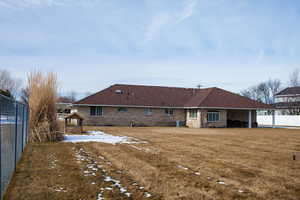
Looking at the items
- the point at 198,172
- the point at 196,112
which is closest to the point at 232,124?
the point at 196,112

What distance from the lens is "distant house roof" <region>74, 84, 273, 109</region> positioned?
2855 cm

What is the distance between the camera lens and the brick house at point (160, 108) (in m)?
28.1

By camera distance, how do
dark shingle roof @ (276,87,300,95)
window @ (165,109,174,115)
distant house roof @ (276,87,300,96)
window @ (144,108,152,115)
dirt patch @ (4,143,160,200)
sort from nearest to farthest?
dirt patch @ (4,143,160,200) → window @ (144,108,152,115) → window @ (165,109,174,115) → distant house roof @ (276,87,300,96) → dark shingle roof @ (276,87,300,95)

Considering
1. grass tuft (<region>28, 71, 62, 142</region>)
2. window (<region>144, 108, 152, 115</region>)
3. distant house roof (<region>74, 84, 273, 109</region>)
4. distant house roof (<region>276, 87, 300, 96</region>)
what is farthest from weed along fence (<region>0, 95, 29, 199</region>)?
distant house roof (<region>276, 87, 300, 96</region>)

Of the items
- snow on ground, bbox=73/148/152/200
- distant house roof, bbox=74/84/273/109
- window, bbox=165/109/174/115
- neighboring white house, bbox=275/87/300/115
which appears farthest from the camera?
neighboring white house, bbox=275/87/300/115

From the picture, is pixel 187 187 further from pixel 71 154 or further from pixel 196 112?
pixel 196 112

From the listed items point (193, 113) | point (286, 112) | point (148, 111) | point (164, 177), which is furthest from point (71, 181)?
point (286, 112)

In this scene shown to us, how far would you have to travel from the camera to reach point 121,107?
2898cm

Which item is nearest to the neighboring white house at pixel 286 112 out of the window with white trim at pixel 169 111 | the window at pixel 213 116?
the window at pixel 213 116

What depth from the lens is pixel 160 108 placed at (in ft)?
99.5

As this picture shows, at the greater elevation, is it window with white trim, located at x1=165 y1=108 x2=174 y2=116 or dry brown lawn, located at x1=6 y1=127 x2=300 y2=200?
window with white trim, located at x1=165 y1=108 x2=174 y2=116

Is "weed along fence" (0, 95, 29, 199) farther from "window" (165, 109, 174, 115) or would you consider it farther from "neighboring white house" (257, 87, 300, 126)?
"neighboring white house" (257, 87, 300, 126)

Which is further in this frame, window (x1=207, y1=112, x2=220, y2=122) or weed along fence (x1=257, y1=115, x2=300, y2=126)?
weed along fence (x1=257, y1=115, x2=300, y2=126)

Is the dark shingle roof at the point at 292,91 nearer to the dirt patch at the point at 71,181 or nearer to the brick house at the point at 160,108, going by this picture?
the brick house at the point at 160,108
